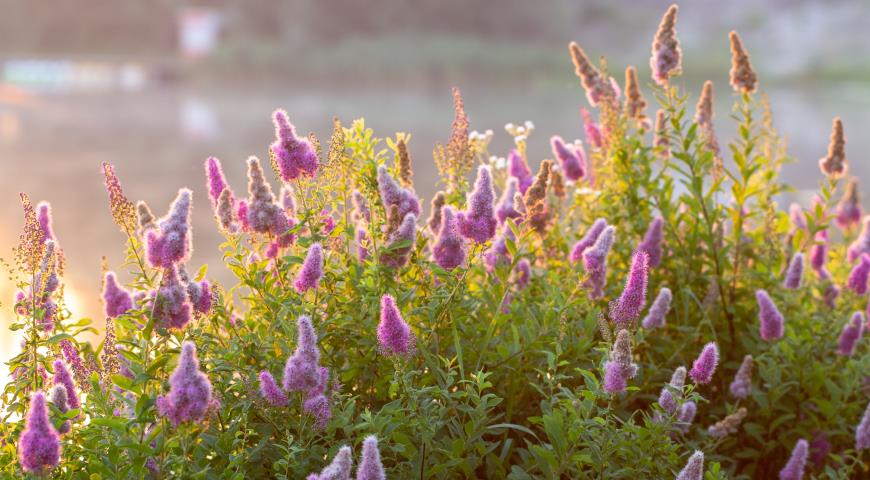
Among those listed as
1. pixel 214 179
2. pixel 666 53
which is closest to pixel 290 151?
pixel 214 179

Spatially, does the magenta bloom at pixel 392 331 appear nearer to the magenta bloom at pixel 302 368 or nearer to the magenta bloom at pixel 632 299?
the magenta bloom at pixel 302 368

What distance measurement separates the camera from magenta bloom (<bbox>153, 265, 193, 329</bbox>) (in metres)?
1.71

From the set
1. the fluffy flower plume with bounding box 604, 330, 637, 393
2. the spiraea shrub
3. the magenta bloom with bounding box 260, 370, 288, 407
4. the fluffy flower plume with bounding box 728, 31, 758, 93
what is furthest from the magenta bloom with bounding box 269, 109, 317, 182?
the fluffy flower plume with bounding box 728, 31, 758, 93

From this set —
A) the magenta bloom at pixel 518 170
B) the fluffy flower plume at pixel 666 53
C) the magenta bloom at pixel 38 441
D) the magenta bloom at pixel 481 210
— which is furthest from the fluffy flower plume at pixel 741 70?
the magenta bloom at pixel 38 441

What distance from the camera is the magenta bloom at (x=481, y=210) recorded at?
2023 mm

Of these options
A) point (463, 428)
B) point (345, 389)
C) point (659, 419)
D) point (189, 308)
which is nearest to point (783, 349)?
point (659, 419)

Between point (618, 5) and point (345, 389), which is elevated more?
point (618, 5)

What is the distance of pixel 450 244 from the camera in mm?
2062

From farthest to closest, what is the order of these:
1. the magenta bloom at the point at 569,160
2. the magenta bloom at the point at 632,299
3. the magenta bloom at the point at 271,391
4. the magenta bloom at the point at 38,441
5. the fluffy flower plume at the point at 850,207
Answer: the fluffy flower plume at the point at 850,207
the magenta bloom at the point at 569,160
the magenta bloom at the point at 632,299
the magenta bloom at the point at 271,391
the magenta bloom at the point at 38,441

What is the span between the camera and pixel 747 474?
8.55 feet

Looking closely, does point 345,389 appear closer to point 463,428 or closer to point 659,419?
point 463,428

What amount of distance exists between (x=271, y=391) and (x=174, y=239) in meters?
0.31

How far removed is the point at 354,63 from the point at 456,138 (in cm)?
1771

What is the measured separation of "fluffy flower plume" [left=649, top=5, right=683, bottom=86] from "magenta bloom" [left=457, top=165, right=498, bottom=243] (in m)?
0.94
